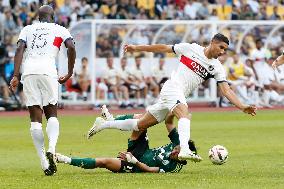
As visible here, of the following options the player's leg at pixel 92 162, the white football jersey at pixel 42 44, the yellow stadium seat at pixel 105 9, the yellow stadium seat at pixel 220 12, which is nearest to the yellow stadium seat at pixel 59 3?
the yellow stadium seat at pixel 105 9

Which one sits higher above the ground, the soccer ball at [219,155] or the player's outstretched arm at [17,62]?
the player's outstretched arm at [17,62]

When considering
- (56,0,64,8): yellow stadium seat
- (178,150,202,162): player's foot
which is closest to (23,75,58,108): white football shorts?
(178,150,202,162): player's foot

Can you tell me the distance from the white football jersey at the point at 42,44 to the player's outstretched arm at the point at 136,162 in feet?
5.01

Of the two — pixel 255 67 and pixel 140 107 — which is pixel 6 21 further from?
pixel 255 67

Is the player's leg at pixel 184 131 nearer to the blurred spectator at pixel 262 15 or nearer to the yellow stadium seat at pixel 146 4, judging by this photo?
the yellow stadium seat at pixel 146 4

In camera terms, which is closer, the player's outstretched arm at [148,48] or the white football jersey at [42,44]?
the white football jersey at [42,44]

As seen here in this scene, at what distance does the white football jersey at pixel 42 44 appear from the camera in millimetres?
13477

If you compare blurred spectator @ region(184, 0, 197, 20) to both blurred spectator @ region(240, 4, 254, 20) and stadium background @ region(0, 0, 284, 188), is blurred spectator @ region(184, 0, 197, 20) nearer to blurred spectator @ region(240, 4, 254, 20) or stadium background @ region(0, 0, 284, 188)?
stadium background @ region(0, 0, 284, 188)

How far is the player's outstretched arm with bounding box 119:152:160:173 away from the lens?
521 inches

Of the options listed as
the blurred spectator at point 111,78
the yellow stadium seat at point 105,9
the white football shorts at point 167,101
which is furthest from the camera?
the yellow stadium seat at point 105,9

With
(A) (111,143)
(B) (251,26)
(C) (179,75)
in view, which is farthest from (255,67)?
(C) (179,75)

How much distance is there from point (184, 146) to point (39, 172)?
86.6 inches

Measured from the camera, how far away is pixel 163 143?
18.9m

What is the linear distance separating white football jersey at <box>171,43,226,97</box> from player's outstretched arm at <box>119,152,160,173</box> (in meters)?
1.40
